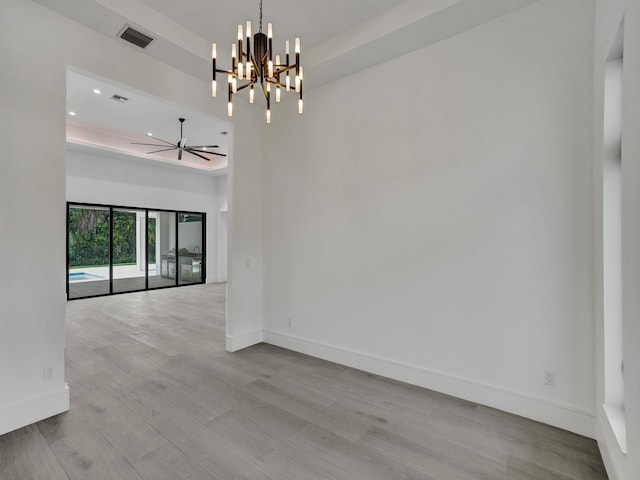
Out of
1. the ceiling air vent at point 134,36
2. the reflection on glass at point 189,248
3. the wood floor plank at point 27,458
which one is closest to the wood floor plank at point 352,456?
the wood floor plank at point 27,458

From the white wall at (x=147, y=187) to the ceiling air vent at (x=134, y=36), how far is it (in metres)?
5.39

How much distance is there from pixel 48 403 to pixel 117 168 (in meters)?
6.84

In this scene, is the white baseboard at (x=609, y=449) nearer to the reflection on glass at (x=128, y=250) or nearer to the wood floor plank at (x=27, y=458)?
the wood floor plank at (x=27, y=458)

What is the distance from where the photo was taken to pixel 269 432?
89.9 inches

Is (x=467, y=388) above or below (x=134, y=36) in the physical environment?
below

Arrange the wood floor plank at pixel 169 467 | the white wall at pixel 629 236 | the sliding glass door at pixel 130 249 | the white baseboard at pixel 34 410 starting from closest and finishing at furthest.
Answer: the white wall at pixel 629 236 → the wood floor plank at pixel 169 467 → the white baseboard at pixel 34 410 → the sliding glass door at pixel 130 249

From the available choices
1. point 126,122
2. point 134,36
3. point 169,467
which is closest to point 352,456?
point 169,467

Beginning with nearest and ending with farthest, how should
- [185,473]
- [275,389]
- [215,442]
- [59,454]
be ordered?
[185,473], [59,454], [215,442], [275,389]

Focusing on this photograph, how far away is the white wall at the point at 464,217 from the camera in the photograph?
90.8 inches

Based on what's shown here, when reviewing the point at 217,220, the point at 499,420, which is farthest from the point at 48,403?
the point at 217,220

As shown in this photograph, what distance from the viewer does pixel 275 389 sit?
2938 millimetres

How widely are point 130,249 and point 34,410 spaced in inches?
264

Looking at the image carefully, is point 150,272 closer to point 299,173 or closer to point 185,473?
point 299,173

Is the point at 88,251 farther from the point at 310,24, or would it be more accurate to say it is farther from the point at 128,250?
the point at 310,24
